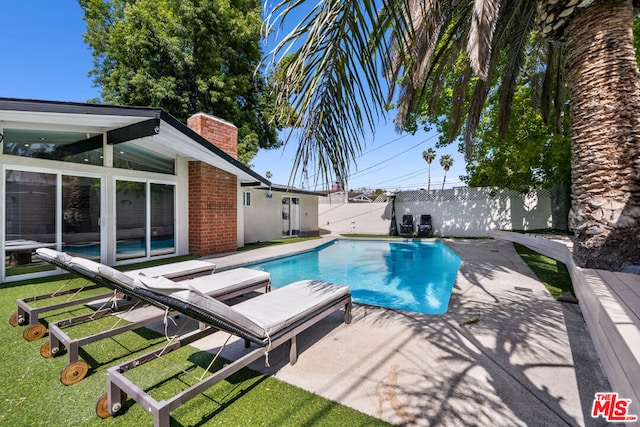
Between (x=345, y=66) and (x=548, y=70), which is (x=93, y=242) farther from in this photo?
→ (x=548, y=70)

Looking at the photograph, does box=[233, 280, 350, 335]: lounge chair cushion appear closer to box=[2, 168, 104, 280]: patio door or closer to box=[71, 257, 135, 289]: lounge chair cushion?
box=[71, 257, 135, 289]: lounge chair cushion

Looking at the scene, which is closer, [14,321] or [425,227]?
[14,321]

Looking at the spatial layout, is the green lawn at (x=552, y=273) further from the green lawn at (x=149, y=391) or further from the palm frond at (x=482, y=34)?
the green lawn at (x=149, y=391)

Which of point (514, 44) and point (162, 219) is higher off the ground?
point (514, 44)

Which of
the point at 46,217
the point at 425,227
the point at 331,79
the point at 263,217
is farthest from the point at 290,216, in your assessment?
the point at 331,79

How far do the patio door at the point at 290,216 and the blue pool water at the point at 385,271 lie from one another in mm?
3394

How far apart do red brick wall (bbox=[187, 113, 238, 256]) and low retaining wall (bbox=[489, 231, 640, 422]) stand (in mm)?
9396

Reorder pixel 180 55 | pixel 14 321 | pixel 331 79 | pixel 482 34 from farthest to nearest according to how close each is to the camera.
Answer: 1. pixel 180 55
2. pixel 14 321
3. pixel 482 34
4. pixel 331 79

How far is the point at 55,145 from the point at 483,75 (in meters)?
8.79

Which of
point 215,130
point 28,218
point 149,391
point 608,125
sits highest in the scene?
point 215,130

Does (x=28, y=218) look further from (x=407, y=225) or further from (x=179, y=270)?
(x=407, y=225)

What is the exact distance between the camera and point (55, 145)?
6516 mm

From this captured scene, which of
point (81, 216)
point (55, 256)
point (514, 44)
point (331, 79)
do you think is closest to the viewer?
point (331, 79)

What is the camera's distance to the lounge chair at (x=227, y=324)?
7.10 ft
